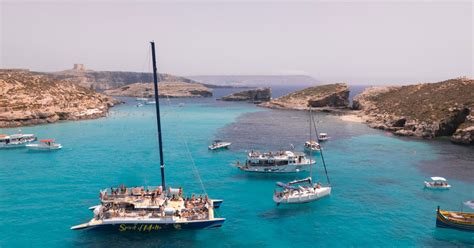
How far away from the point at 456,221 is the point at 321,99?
454 ft

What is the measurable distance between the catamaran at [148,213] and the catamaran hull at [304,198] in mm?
11404

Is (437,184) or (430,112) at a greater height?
(430,112)

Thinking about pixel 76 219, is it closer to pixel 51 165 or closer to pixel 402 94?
pixel 51 165

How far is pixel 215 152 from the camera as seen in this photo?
270 feet

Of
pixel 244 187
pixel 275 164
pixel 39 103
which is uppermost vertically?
pixel 39 103

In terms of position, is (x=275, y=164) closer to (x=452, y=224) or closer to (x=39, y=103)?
(x=452, y=224)

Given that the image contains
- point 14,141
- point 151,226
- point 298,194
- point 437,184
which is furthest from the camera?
point 14,141

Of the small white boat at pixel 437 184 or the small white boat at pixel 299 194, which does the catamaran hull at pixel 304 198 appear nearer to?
the small white boat at pixel 299 194

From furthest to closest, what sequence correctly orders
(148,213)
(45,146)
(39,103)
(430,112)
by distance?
1. (39,103)
2. (430,112)
3. (45,146)
4. (148,213)

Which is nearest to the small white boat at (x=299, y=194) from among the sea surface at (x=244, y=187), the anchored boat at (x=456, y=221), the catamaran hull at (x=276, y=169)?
the sea surface at (x=244, y=187)

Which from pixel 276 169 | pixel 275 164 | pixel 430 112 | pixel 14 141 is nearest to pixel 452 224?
pixel 276 169

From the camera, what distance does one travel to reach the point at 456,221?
41.6m

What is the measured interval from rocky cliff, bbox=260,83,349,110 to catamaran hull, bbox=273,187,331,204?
121513 millimetres

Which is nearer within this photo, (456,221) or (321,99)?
(456,221)
